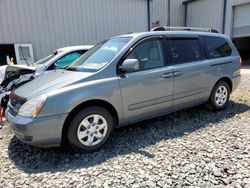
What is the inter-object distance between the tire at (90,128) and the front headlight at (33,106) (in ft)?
1.62

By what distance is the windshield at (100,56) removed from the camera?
3656 millimetres

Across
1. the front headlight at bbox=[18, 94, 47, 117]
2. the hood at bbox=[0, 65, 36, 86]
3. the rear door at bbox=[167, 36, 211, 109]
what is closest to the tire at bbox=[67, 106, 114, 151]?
the front headlight at bbox=[18, 94, 47, 117]

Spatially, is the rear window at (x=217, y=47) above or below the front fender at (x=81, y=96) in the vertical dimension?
above

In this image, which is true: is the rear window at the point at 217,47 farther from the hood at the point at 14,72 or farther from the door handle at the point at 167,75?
the hood at the point at 14,72

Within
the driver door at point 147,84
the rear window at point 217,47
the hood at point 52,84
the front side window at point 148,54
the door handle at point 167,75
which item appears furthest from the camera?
the rear window at point 217,47

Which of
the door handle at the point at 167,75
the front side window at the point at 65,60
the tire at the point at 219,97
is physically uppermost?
the front side window at the point at 65,60

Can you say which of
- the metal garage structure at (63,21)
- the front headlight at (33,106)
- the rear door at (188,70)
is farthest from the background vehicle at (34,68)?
the metal garage structure at (63,21)

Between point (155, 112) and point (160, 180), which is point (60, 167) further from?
point (155, 112)

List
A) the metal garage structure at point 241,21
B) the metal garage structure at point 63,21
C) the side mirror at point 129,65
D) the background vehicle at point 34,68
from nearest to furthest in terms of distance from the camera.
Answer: the side mirror at point 129,65 → the background vehicle at point 34,68 → the metal garage structure at point 63,21 → the metal garage structure at point 241,21

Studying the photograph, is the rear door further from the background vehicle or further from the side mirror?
the background vehicle

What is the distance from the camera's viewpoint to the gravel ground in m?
2.72

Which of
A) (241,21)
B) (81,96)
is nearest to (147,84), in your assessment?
(81,96)

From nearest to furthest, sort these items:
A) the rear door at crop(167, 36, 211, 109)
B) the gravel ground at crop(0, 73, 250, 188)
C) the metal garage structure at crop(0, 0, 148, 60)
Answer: the gravel ground at crop(0, 73, 250, 188), the rear door at crop(167, 36, 211, 109), the metal garage structure at crop(0, 0, 148, 60)

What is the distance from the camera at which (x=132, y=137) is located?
3895 mm
